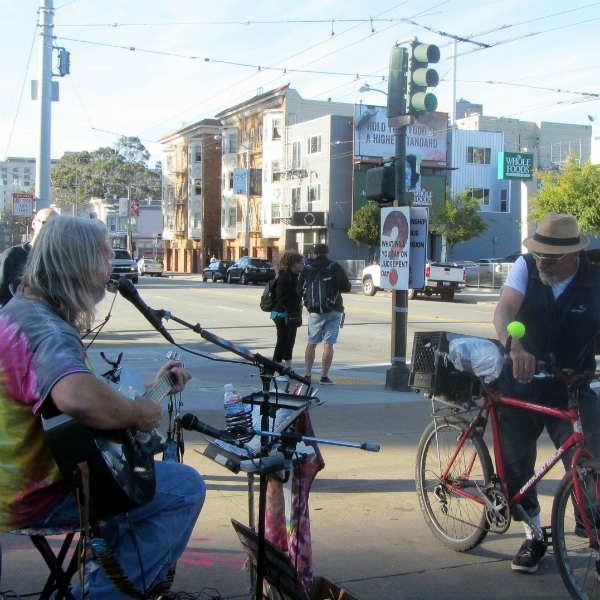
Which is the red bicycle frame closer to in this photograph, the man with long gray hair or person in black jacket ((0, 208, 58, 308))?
the man with long gray hair

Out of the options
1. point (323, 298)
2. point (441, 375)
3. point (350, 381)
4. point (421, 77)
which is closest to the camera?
point (441, 375)

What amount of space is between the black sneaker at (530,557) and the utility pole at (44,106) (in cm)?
1361

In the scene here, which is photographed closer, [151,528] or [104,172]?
[151,528]

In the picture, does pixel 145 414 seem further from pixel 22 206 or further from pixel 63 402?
pixel 22 206

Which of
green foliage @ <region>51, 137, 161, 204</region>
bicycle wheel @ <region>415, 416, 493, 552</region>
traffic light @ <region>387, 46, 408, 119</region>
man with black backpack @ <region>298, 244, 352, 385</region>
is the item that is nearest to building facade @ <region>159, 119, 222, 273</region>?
green foliage @ <region>51, 137, 161, 204</region>

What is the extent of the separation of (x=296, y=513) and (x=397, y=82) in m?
7.47

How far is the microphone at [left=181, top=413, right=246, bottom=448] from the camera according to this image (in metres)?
2.67

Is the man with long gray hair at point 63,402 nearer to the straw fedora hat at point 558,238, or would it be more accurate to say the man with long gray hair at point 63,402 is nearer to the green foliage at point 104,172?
the straw fedora hat at point 558,238

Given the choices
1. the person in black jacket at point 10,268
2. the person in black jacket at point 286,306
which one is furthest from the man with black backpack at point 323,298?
the person in black jacket at point 10,268

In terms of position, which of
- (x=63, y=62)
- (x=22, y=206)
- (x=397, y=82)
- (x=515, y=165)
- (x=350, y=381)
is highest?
(x=515, y=165)

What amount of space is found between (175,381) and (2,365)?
905mm

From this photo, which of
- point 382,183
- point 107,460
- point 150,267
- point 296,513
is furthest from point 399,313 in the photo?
point 150,267

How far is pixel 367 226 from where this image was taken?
137 feet

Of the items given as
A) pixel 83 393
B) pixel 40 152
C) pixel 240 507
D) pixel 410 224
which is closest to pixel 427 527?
pixel 240 507
